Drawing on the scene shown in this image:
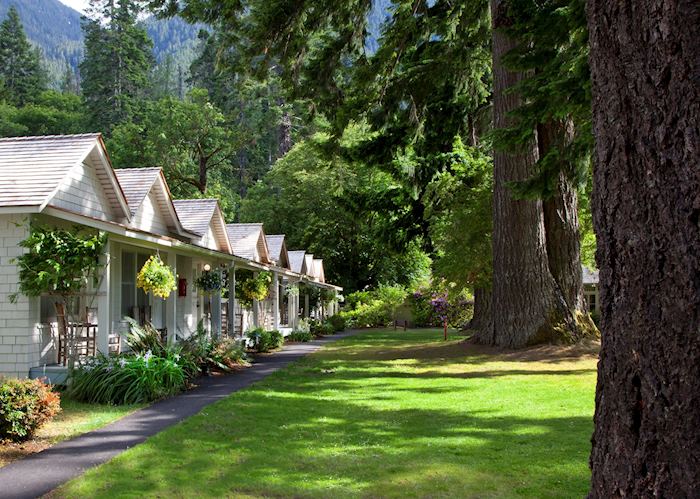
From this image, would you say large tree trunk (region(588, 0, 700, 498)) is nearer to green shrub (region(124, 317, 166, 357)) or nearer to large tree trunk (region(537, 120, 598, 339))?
green shrub (region(124, 317, 166, 357))

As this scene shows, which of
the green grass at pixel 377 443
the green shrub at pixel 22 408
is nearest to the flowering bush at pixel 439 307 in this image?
the green grass at pixel 377 443

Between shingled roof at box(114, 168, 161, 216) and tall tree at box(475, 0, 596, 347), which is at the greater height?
shingled roof at box(114, 168, 161, 216)

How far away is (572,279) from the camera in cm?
1802

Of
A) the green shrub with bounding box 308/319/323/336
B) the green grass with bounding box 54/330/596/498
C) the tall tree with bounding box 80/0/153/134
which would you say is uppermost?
the tall tree with bounding box 80/0/153/134

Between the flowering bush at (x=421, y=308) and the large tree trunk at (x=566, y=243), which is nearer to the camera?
the large tree trunk at (x=566, y=243)

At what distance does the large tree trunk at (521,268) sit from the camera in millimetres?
17156

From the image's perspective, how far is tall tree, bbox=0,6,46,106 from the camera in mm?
62969

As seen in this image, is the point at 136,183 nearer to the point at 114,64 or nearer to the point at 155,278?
the point at 155,278

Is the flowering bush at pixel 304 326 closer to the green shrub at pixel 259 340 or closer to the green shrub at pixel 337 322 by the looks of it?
the green shrub at pixel 337 322

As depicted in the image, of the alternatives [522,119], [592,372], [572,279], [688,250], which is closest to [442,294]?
[572,279]

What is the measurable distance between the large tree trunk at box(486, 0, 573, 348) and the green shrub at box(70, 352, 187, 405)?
8.87 m

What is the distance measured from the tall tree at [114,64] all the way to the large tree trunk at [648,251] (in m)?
53.9

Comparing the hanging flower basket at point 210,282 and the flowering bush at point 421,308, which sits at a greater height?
the hanging flower basket at point 210,282

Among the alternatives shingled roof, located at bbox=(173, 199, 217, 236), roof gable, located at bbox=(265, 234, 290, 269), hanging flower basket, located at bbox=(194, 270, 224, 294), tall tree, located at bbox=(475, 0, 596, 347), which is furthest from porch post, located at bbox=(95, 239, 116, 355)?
roof gable, located at bbox=(265, 234, 290, 269)
